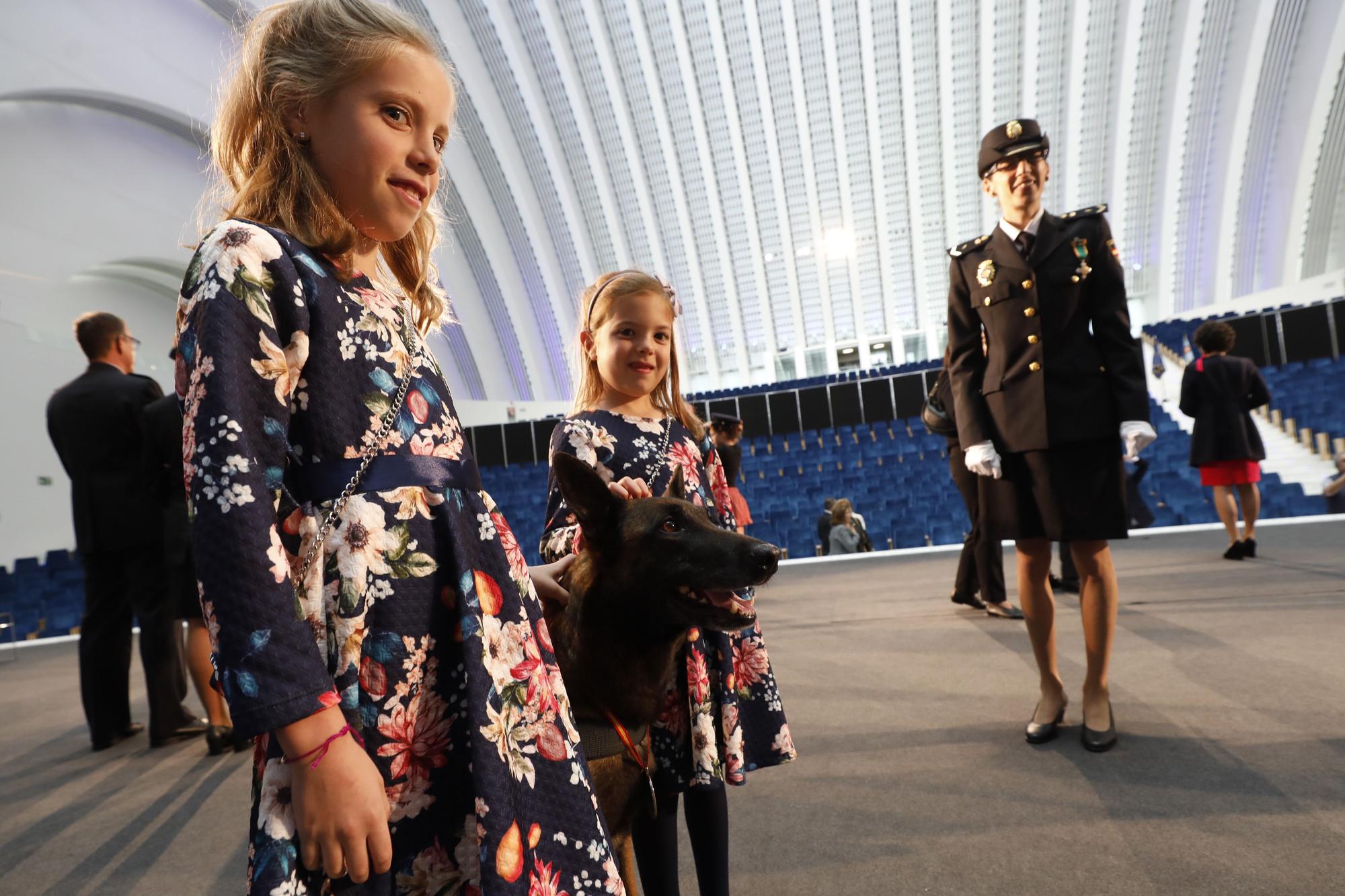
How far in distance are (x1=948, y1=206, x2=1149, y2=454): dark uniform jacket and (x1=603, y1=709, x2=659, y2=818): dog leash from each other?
1.79 m

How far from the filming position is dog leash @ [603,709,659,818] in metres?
1.40

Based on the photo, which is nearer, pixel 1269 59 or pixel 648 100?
pixel 1269 59

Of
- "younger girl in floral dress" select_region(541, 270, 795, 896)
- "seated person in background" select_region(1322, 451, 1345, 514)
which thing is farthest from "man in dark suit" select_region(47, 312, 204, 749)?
"seated person in background" select_region(1322, 451, 1345, 514)

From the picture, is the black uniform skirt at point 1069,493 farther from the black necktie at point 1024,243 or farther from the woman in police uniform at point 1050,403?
the black necktie at point 1024,243

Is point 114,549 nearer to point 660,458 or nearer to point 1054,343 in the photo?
point 660,458

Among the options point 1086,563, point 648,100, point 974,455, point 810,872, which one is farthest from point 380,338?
point 648,100

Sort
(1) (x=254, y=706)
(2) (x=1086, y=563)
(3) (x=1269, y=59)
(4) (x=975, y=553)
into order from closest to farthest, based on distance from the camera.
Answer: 1. (1) (x=254, y=706)
2. (2) (x=1086, y=563)
3. (4) (x=975, y=553)
4. (3) (x=1269, y=59)

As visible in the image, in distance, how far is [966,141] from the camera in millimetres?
22844

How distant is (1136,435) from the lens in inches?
95.0

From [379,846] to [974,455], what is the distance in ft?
7.79

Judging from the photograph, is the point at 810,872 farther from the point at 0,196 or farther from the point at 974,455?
the point at 0,196

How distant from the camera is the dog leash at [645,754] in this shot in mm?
1400

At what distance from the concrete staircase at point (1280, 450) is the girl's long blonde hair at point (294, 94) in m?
8.49

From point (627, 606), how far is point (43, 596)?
12.3 meters
